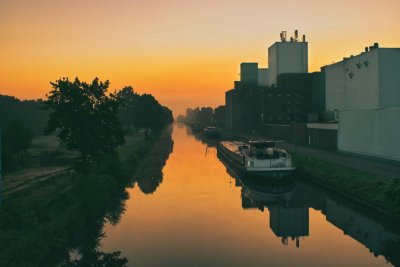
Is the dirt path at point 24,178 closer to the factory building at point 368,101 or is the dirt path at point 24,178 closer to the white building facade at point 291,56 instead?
the factory building at point 368,101

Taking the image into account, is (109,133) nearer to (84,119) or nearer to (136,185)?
(84,119)

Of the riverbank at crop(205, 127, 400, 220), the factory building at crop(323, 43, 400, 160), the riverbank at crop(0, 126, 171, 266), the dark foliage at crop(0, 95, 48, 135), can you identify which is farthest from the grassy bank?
the dark foliage at crop(0, 95, 48, 135)

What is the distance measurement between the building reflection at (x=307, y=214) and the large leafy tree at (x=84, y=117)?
1366cm

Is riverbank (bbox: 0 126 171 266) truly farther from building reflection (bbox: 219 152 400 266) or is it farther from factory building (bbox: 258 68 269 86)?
factory building (bbox: 258 68 269 86)

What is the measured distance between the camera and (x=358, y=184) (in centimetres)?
3066

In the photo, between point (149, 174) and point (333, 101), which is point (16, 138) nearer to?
point (149, 174)

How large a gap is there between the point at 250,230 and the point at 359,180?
12.6 metres

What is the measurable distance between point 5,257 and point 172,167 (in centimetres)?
4122

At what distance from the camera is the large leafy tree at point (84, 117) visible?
105ft

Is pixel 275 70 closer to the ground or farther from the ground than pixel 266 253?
farther from the ground

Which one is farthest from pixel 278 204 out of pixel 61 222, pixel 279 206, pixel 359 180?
pixel 61 222

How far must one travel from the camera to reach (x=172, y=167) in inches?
2207

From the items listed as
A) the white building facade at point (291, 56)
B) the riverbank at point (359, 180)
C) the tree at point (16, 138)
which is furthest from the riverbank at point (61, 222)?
the white building facade at point (291, 56)

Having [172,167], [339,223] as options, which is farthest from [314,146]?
[339,223]
